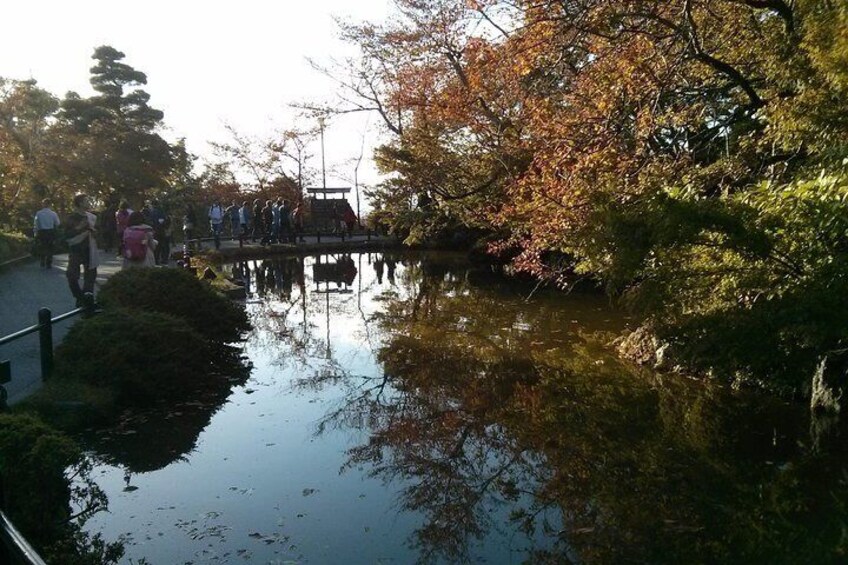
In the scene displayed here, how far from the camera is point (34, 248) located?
17828mm

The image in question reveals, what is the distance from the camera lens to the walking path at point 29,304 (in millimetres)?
7492

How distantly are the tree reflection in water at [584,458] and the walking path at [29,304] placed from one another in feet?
10.0

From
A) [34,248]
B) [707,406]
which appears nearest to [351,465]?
[707,406]

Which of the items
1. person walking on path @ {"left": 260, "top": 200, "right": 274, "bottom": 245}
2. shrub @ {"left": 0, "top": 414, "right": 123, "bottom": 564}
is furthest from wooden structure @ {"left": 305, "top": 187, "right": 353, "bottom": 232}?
shrub @ {"left": 0, "top": 414, "right": 123, "bottom": 564}

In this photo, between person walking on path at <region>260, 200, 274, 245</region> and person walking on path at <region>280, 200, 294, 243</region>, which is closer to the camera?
person walking on path at <region>260, 200, 274, 245</region>

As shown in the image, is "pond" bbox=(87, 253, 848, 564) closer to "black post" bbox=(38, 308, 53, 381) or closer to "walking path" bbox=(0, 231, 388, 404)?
"black post" bbox=(38, 308, 53, 381)

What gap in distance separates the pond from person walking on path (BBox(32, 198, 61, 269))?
7.57 meters

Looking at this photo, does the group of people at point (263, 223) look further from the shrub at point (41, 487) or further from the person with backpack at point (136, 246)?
the shrub at point (41, 487)

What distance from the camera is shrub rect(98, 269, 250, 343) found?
9.62m

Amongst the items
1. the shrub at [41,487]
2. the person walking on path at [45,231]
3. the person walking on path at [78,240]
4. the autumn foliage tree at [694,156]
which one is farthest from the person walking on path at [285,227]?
the shrub at [41,487]

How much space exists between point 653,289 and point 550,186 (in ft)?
9.39

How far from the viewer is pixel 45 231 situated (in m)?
16.4

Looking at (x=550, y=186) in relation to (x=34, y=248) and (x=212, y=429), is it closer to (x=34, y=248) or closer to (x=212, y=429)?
(x=212, y=429)

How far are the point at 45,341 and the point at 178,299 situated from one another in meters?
2.93
